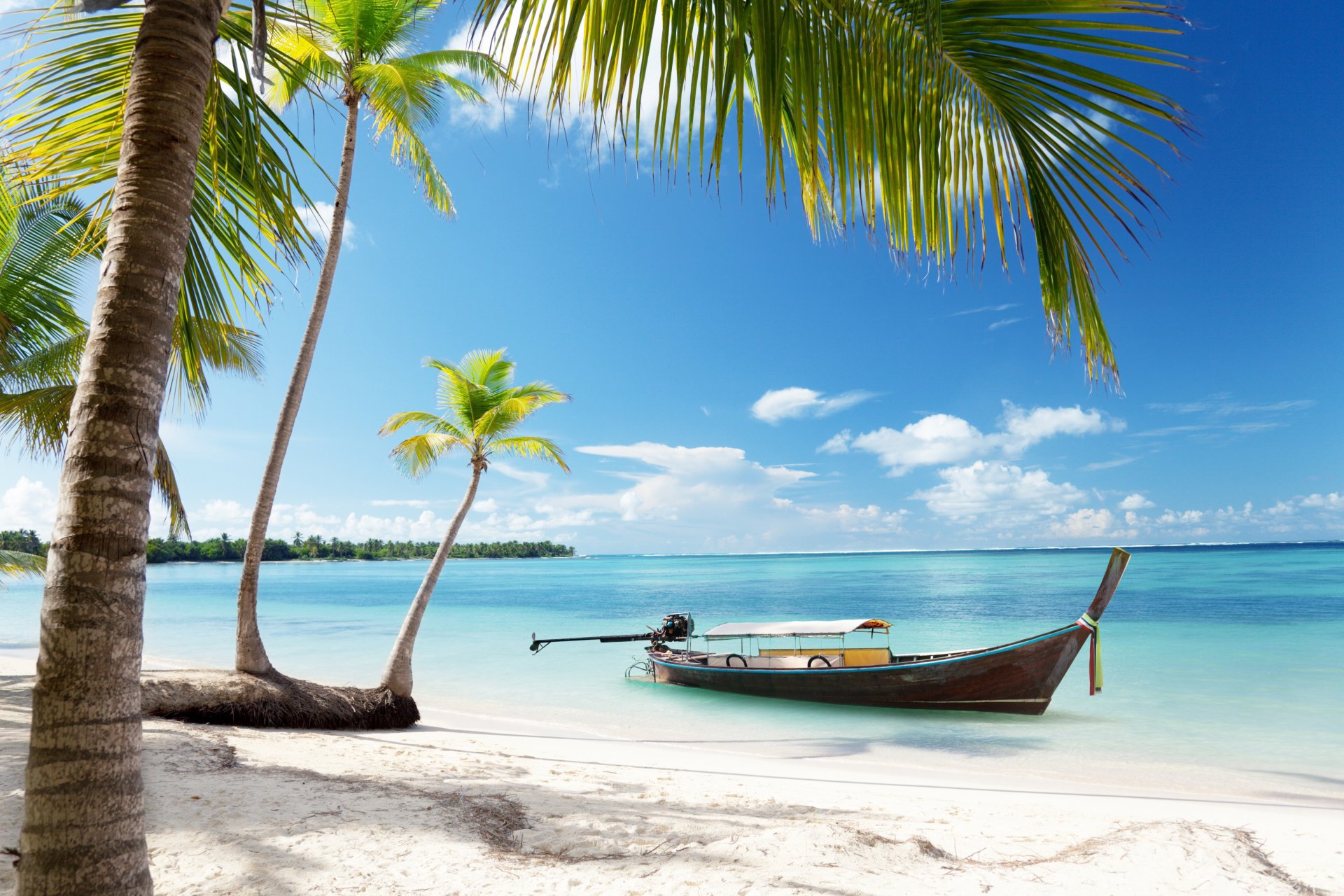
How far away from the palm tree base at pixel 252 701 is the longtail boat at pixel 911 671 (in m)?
6.94

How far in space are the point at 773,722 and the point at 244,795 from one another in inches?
385

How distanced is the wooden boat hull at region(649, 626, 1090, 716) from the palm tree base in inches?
299

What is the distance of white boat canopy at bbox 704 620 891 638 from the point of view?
13355 millimetres

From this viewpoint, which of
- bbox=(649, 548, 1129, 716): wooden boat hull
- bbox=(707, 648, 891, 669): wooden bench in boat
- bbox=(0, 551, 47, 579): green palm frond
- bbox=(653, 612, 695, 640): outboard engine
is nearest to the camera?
bbox=(0, 551, 47, 579): green palm frond

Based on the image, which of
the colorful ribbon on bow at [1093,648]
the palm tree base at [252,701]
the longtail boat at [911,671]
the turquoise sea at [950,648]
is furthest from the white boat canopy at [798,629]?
the palm tree base at [252,701]

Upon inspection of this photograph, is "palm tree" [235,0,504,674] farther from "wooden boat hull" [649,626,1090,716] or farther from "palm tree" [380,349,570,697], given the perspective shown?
"wooden boat hull" [649,626,1090,716]

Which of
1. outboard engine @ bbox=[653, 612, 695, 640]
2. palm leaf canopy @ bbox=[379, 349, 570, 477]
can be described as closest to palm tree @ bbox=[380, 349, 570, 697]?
palm leaf canopy @ bbox=[379, 349, 570, 477]

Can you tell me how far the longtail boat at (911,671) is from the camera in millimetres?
11906

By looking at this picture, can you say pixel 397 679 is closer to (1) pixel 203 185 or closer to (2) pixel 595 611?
(1) pixel 203 185

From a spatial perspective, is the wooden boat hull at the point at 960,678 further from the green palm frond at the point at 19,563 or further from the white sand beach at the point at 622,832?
the green palm frond at the point at 19,563

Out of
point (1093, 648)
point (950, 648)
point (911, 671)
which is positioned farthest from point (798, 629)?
point (950, 648)

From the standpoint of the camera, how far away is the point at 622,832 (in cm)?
436

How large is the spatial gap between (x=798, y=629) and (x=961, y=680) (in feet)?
9.89

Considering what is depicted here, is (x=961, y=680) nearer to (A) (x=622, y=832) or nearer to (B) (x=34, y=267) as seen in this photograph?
(A) (x=622, y=832)
